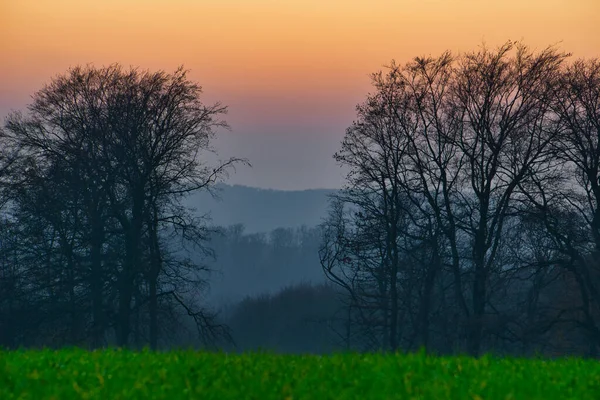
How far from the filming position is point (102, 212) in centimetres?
3653

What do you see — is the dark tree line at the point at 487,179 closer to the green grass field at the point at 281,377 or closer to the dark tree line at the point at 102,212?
the dark tree line at the point at 102,212

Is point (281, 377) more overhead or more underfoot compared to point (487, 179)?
more underfoot

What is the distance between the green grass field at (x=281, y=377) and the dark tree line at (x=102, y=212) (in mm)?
24844

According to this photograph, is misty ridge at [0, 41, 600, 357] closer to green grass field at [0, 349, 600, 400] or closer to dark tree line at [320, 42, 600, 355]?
dark tree line at [320, 42, 600, 355]

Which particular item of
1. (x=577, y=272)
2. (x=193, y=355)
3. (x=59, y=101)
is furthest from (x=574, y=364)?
(x=59, y=101)

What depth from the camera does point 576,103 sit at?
34375 mm

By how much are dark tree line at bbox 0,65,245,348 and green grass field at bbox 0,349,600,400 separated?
24.8 m

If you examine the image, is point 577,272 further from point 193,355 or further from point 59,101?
point 193,355

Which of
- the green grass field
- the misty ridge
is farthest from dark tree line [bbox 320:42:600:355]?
the green grass field

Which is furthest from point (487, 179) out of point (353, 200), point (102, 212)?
point (102, 212)

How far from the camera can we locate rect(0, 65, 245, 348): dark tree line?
3466 cm

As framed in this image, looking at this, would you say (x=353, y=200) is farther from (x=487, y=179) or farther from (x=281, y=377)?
(x=281, y=377)

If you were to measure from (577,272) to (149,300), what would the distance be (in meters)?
17.7

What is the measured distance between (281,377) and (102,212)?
29260 mm
